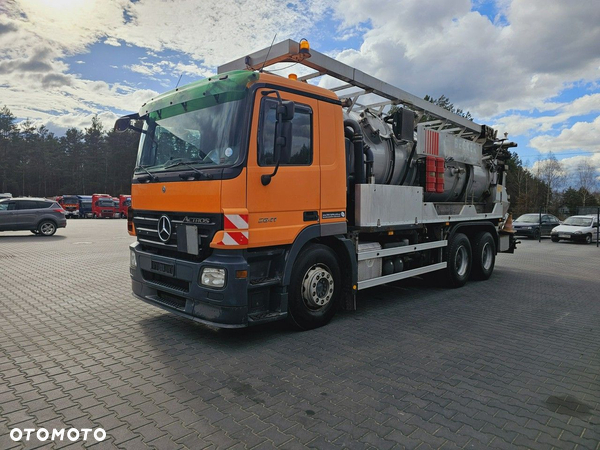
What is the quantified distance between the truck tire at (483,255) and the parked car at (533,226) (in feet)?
52.2

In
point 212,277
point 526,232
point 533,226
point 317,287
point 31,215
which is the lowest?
point 526,232

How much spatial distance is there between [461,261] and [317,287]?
4.81m

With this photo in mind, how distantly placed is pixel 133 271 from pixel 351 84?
13.9 ft

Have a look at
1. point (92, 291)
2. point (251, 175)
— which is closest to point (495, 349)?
point (251, 175)

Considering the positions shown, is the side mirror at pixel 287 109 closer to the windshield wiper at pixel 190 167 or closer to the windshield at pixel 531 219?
the windshield wiper at pixel 190 167

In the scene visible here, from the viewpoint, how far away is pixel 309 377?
3.83 m

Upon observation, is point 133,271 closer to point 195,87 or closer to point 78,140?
point 195,87

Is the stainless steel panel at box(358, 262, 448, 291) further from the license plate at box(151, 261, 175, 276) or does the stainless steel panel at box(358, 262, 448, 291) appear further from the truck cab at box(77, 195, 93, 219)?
the truck cab at box(77, 195, 93, 219)

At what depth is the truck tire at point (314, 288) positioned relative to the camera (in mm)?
4918

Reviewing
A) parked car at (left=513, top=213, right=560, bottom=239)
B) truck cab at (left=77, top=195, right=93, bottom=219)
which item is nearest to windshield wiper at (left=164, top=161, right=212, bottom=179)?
parked car at (left=513, top=213, right=560, bottom=239)

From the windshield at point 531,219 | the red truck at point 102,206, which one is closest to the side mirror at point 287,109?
the windshield at point 531,219

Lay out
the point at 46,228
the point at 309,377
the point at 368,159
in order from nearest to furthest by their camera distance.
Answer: the point at 309,377 < the point at 368,159 < the point at 46,228

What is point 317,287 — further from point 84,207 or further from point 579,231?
point 84,207

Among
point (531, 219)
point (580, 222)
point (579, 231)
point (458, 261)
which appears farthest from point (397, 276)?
point (531, 219)
